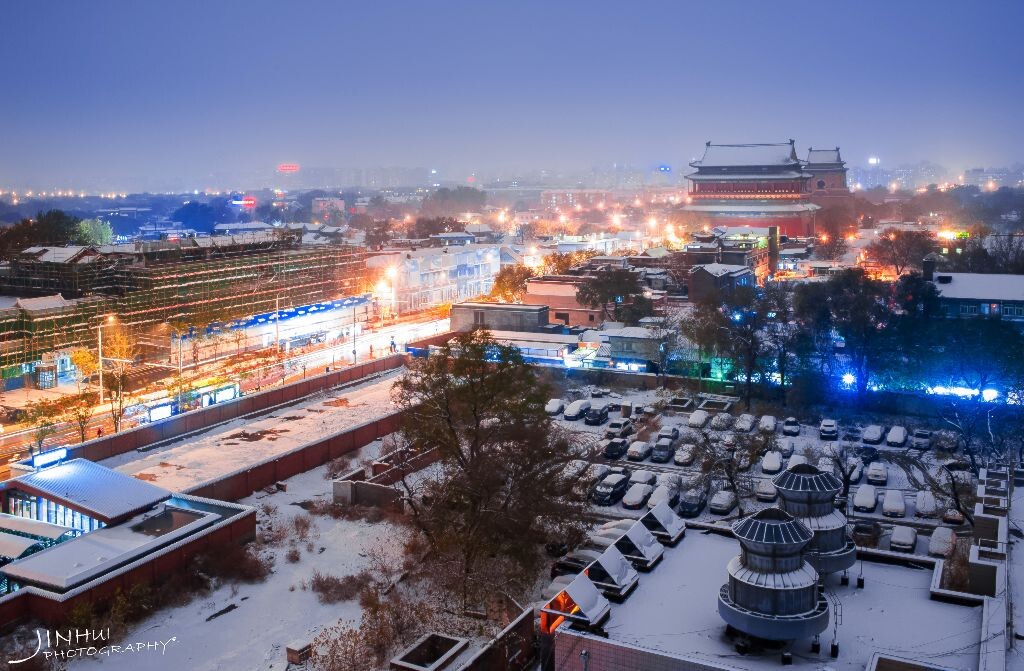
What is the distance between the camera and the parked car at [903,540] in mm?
16562

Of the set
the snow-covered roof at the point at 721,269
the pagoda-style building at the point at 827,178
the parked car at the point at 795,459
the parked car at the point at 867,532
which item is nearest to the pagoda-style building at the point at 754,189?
the pagoda-style building at the point at 827,178

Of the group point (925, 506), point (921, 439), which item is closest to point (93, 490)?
point (925, 506)

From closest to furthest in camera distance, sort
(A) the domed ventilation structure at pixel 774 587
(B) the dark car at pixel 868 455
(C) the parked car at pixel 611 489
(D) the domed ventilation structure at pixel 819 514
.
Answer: (A) the domed ventilation structure at pixel 774 587 → (D) the domed ventilation structure at pixel 819 514 → (C) the parked car at pixel 611 489 → (B) the dark car at pixel 868 455

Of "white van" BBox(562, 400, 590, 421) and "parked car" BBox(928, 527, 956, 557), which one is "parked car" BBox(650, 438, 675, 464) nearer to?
"white van" BBox(562, 400, 590, 421)

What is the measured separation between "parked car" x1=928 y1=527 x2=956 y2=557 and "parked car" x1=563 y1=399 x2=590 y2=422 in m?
10.8

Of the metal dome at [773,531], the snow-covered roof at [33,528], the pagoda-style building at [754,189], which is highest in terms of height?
the pagoda-style building at [754,189]

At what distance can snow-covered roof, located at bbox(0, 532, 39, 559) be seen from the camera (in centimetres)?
1507

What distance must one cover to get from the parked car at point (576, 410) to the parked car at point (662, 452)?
3.50 metres

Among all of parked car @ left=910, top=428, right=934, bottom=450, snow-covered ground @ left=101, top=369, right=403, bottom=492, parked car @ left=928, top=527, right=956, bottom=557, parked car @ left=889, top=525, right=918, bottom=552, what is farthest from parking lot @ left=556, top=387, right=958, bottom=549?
snow-covered ground @ left=101, top=369, right=403, bottom=492

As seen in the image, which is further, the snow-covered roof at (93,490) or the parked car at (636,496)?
the parked car at (636,496)

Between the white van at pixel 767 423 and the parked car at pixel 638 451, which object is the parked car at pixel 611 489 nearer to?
the parked car at pixel 638 451

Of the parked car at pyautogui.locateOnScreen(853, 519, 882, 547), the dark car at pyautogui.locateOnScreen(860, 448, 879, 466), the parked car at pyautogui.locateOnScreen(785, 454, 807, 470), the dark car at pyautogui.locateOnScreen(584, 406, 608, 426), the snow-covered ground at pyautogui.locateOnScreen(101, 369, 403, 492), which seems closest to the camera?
the parked car at pyautogui.locateOnScreen(853, 519, 882, 547)

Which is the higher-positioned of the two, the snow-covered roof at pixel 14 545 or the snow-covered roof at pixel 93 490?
the snow-covered roof at pixel 93 490

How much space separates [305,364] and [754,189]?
44.8 meters
